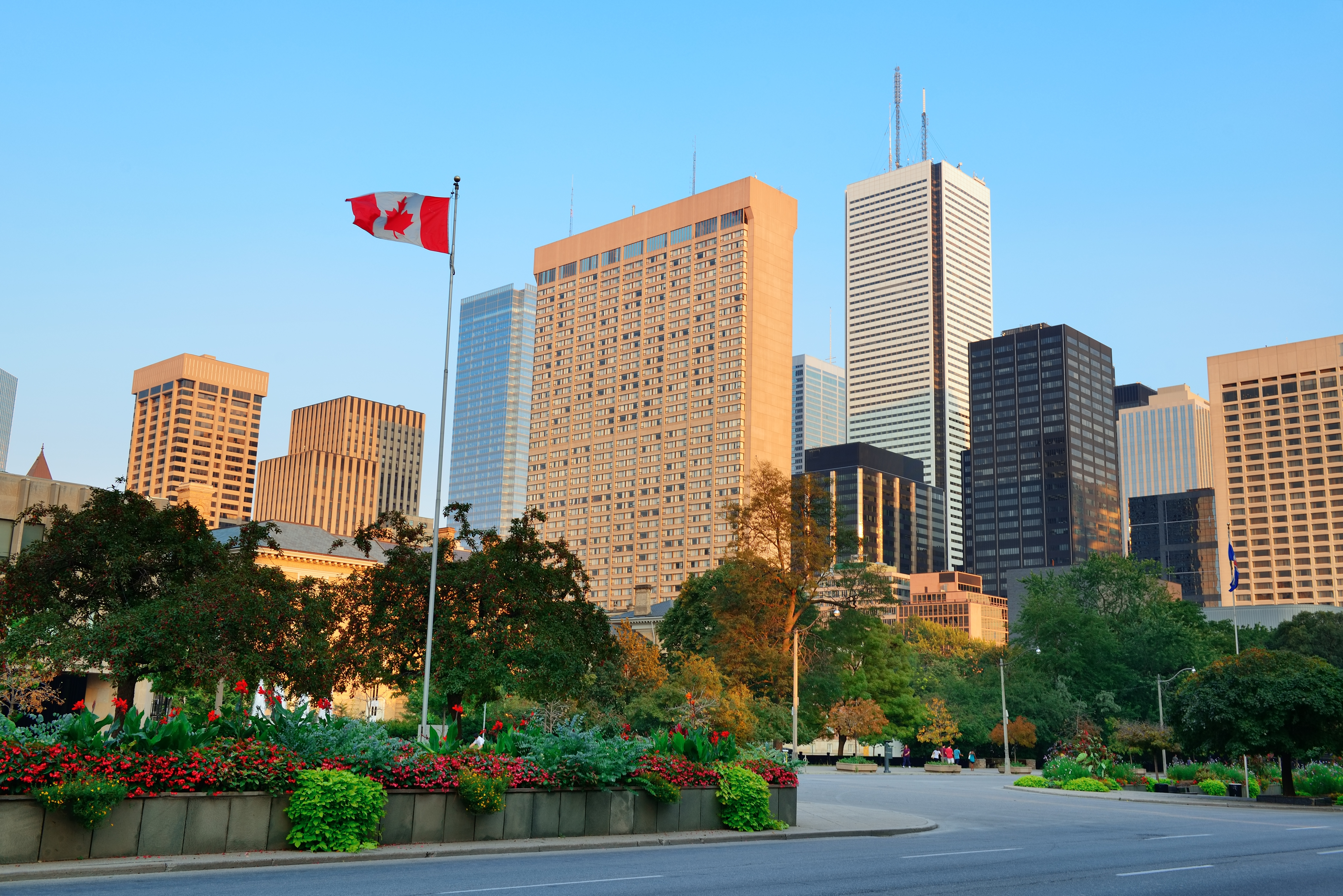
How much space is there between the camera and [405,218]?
1206 inches

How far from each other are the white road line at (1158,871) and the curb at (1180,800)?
22046 mm

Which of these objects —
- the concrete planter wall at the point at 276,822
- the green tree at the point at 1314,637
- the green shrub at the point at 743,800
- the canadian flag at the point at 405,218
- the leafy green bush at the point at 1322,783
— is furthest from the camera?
the green tree at the point at 1314,637

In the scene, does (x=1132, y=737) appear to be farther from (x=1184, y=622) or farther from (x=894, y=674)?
(x=1184, y=622)

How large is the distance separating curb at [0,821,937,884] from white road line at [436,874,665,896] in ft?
12.7

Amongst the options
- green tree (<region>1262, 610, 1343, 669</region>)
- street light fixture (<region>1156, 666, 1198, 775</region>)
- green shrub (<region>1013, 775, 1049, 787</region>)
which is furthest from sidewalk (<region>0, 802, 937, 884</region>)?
green tree (<region>1262, 610, 1343, 669</region>)

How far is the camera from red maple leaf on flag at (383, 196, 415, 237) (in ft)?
100.0

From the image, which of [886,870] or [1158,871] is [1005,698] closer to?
[1158,871]

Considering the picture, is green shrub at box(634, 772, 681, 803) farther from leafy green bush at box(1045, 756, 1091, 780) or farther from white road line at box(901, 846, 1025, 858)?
leafy green bush at box(1045, 756, 1091, 780)

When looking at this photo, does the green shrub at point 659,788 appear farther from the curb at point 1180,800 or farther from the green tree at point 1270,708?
the green tree at point 1270,708

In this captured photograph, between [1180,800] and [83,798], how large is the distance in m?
38.0

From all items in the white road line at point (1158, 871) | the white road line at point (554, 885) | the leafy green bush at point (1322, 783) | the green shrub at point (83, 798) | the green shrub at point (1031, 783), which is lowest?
the green shrub at point (1031, 783)

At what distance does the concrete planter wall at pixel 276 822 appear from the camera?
15.2 m

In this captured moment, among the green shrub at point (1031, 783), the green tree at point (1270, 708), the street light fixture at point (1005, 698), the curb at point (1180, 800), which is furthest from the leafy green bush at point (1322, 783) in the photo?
the street light fixture at point (1005, 698)

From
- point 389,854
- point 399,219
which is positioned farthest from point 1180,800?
point 399,219
